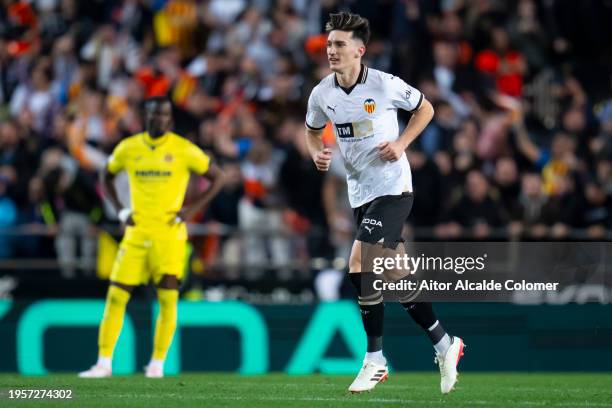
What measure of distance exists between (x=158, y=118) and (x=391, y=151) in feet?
12.1

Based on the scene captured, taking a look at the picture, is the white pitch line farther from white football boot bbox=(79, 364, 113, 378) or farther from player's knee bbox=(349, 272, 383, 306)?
white football boot bbox=(79, 364, 113, 378)

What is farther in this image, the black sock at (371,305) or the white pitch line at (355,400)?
the black sock at (371,305)

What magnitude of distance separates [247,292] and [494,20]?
5.64m

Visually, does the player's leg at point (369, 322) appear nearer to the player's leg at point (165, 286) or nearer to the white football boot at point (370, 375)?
the white football boot at point (370, 375)

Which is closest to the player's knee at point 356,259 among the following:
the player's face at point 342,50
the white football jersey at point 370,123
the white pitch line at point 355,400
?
the white football jersey at point 370,123

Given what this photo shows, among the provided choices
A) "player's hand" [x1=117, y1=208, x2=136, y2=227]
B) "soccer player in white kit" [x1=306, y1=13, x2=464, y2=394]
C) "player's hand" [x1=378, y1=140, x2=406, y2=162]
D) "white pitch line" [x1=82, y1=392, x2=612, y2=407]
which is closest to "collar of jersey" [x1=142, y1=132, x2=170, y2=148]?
"player's hand" [x1=117, y1=208, x2=136, y2=227]

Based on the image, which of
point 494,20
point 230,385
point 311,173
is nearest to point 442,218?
point 311,173

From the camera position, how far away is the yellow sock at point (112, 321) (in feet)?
41.6

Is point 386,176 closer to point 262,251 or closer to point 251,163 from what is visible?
point 262,251

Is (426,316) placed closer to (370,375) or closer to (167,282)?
(370,375)

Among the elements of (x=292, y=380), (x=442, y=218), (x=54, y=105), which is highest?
(x=54, y=105)

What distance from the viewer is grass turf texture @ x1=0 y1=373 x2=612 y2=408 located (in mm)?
9500

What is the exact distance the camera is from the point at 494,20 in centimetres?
1894

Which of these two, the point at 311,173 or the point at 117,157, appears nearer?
the point at 117,157
